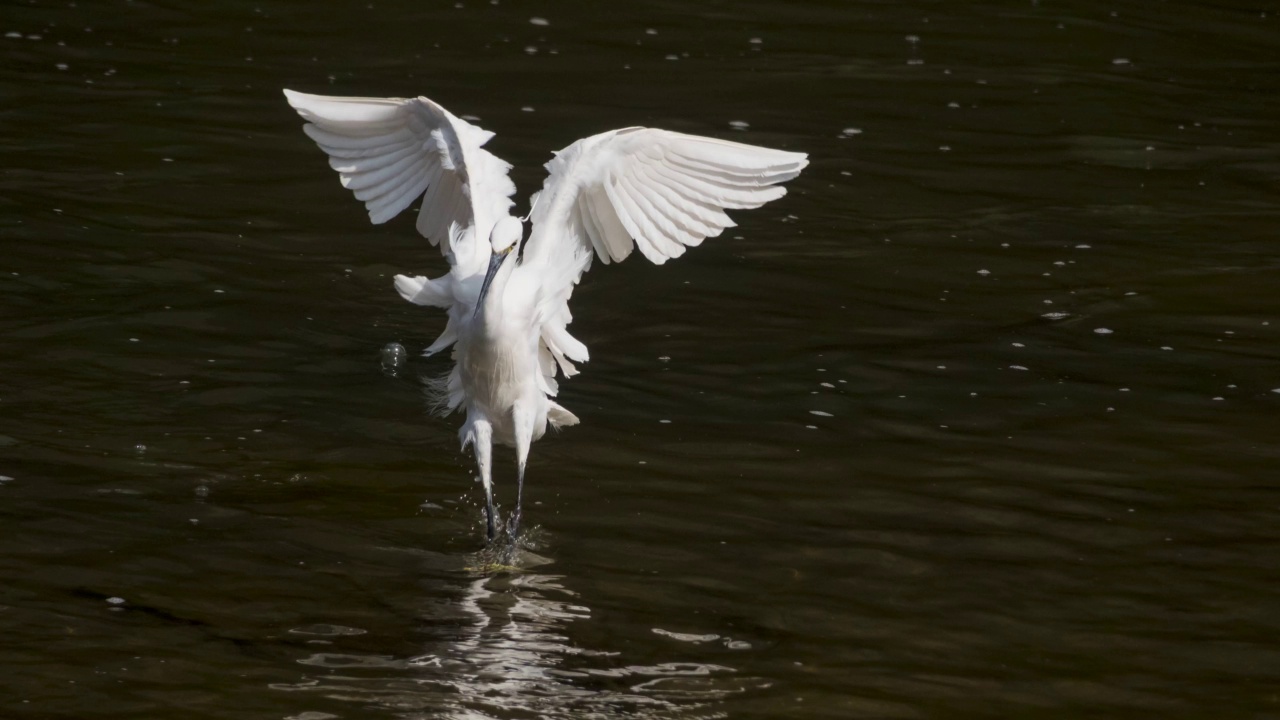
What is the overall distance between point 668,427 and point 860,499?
3.45 feet

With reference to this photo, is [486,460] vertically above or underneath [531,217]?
underneath

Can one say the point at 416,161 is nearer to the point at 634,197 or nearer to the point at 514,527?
the point at 634,197

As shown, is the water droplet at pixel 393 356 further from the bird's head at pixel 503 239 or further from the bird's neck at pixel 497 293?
the bird's head at pixel 503 239

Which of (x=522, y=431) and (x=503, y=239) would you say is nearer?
(x=503, y=239)

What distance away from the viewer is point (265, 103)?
11.4m

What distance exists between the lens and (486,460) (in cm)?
618

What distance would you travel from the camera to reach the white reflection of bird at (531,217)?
5957 millimetres

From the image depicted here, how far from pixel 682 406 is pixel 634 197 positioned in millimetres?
1428

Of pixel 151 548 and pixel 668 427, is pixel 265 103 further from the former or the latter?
pixel 151 548

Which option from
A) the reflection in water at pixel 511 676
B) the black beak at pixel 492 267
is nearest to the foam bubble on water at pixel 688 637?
the reflection in water at pixel 511 676

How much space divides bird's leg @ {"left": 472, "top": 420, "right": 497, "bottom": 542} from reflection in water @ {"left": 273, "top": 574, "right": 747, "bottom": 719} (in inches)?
23.6

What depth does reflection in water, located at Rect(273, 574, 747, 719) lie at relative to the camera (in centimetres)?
471

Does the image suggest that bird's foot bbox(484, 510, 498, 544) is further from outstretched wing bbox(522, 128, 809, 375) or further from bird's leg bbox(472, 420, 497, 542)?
outstretched wing bbox(522, 128, 809, 375)

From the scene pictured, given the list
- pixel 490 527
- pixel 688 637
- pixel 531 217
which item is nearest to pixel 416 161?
pixel 531 217
